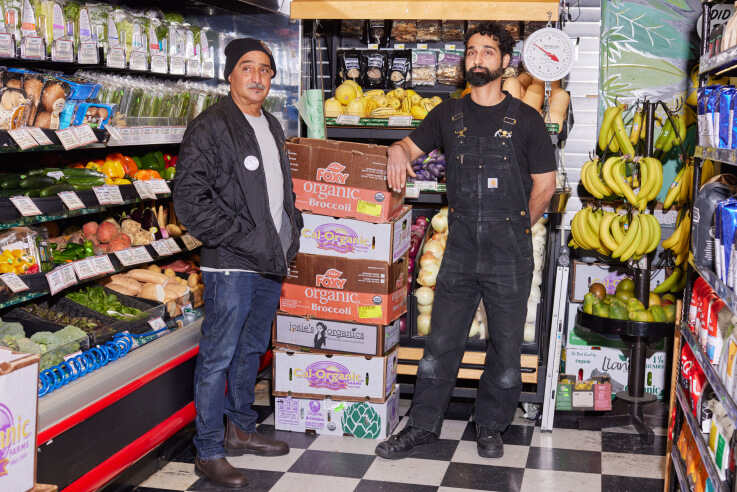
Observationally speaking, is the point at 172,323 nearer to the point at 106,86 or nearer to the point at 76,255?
the point at 76,255

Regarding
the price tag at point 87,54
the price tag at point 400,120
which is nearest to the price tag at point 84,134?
the price tag at point 87,54

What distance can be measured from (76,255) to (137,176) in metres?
0.64

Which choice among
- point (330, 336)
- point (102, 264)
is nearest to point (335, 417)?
point (330, 336)

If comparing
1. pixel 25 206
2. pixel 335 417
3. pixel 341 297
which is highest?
pixel 25 206

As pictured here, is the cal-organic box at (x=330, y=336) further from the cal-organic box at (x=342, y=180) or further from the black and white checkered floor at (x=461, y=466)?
the cal-organic box at (x=342, y=180)

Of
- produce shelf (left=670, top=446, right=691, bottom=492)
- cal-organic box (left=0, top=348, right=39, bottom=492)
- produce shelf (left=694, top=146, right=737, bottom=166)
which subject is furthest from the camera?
produce shelf (left=670, top=446, right=691, bottom=492)

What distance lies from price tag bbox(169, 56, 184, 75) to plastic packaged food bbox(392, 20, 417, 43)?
57.3 inches

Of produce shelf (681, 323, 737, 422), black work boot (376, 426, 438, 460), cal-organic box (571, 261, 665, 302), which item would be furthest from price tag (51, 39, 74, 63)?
cal-organic box (571, 261, 665, 302)

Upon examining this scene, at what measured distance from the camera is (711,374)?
2.56 meters

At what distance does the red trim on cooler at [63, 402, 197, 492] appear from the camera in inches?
130

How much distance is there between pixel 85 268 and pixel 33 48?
38.1 inches

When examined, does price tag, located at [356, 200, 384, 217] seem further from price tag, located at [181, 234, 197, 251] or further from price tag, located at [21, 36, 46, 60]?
price tag, located at [21, 36, 46, 60]

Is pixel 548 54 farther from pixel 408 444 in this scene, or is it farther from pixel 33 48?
pixel 33 48

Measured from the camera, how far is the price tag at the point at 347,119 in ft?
15.7
